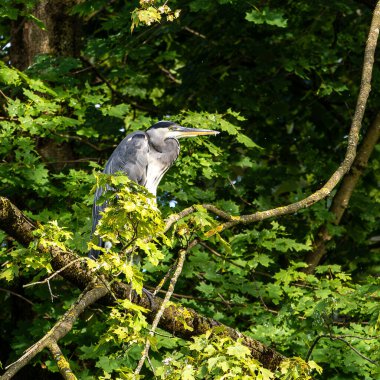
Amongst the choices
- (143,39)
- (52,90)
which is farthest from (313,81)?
(52,90)

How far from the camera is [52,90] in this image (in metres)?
5.86

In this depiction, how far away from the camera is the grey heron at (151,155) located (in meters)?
5.61

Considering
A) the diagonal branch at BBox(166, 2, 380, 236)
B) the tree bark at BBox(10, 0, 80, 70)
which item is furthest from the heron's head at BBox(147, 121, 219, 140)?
the tree bark at BBox(10, 0, 80, 70)

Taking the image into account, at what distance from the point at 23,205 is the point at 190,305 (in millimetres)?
1586

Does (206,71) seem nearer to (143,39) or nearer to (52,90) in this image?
(143,39)

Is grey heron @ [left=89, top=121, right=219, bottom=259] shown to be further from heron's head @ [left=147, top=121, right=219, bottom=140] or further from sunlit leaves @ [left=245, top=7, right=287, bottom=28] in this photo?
sunlit leaves @ [left=245, top=7, right=287, bottom=28]

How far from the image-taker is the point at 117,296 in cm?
390

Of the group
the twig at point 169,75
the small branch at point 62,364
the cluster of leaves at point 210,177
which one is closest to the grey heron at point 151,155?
the cluster of leaves at point 210,177

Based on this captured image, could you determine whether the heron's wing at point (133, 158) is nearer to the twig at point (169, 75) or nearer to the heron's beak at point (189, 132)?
the heron's beak at point (189, 132)

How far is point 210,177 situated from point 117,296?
2074 millimetres

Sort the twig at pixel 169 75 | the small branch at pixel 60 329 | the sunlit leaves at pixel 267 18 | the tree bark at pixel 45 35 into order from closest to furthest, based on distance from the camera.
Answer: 1. the small branch at pixel 60 329
2. the sunlit leaves at pixel 267 18
3. the tree bark at pixel 45 35
4. the twig at pixel 169 75

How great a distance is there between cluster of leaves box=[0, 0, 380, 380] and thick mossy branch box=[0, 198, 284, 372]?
17 cm

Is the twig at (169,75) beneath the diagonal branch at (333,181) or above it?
beneath

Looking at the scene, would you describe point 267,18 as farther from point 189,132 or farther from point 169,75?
point 169,75
